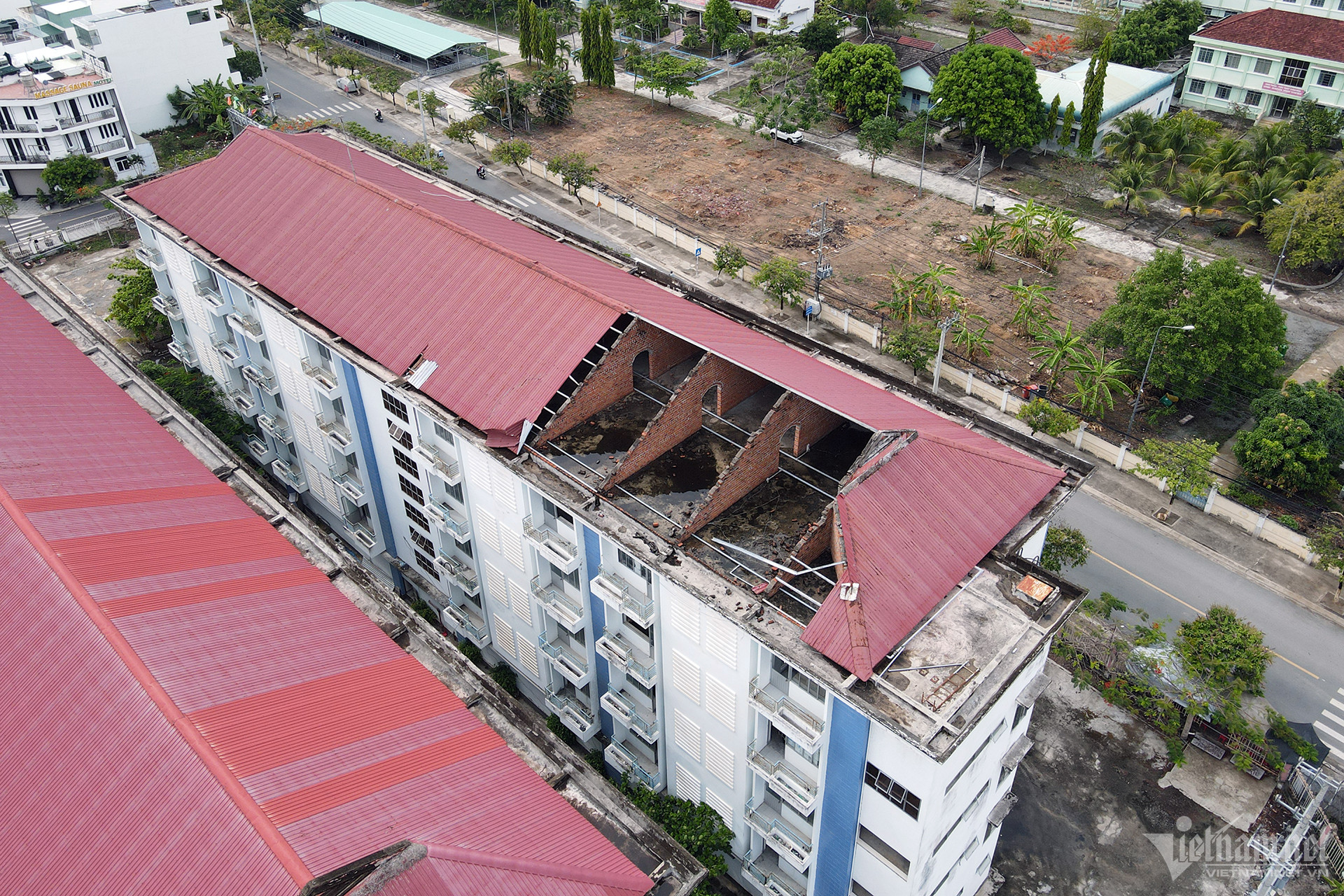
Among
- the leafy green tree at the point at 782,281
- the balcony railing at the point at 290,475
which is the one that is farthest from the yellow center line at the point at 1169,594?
the balcony railing at the point at 290,475

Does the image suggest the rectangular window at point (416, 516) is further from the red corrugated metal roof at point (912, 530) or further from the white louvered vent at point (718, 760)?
the red corrugated metal roof at point (912, 530)

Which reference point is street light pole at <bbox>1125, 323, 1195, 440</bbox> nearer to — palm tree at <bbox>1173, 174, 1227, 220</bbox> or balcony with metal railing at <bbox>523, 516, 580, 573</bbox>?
palm tree at <bbox>1173, 174, 1227, 220</bbox>

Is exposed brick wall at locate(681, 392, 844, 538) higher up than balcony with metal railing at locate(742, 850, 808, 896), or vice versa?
exposed brick wall at locate(681, 392, 844, 538)

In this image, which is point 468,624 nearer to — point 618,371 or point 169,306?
point 618,371

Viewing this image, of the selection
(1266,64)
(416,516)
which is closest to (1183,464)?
(416,516)

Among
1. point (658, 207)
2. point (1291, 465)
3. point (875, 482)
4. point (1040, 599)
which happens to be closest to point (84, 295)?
point (658, 207)

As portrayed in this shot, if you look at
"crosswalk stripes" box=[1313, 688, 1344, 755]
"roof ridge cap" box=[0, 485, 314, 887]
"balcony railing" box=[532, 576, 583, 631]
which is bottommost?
"crosswalk stripes" box=[1313, 688, 1344, 755]

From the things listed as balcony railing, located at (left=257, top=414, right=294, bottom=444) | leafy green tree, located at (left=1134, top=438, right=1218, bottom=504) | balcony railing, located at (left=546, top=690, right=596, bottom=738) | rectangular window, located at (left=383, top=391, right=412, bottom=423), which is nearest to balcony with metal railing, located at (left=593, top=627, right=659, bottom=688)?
balcony railing, located at (left=546, top=690, right=596, bottom=738)

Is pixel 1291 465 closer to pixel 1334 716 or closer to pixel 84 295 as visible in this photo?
pixel 1334 716
